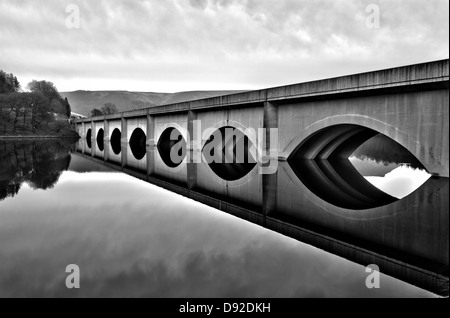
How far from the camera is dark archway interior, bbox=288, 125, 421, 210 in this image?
10049 mm

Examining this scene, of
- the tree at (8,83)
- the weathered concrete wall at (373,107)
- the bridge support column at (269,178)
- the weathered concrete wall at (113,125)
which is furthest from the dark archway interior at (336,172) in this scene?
the tree at (8,83)

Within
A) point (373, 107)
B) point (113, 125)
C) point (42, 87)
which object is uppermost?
point (42, 87)

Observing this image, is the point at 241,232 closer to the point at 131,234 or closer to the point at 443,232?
the point at 131,234

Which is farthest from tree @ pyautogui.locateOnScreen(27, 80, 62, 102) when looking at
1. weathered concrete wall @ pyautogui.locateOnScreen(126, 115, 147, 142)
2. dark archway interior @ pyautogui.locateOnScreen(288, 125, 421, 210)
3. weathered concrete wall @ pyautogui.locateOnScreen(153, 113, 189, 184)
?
dark archway interior @ pyautogui.locateOnScreen(288, 125, 421, 210)

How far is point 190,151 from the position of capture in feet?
96.5

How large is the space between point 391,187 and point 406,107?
3.35 meters

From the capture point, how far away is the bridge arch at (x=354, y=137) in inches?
502

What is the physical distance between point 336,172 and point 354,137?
632cm

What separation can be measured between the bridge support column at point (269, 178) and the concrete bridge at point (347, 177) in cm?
3

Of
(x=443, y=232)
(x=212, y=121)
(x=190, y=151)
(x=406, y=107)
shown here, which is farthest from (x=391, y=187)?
(x=190, y=151)

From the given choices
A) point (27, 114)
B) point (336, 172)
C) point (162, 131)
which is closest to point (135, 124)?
point (162, 131)

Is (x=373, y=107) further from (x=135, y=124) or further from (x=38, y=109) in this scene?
(x=38, y=109)

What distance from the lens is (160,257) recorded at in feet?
17.1

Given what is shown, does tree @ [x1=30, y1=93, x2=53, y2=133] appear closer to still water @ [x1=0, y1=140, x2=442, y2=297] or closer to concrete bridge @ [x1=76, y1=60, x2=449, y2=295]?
concrete bridge @ [x1=76, y1=60, x2=449, y2=295]
